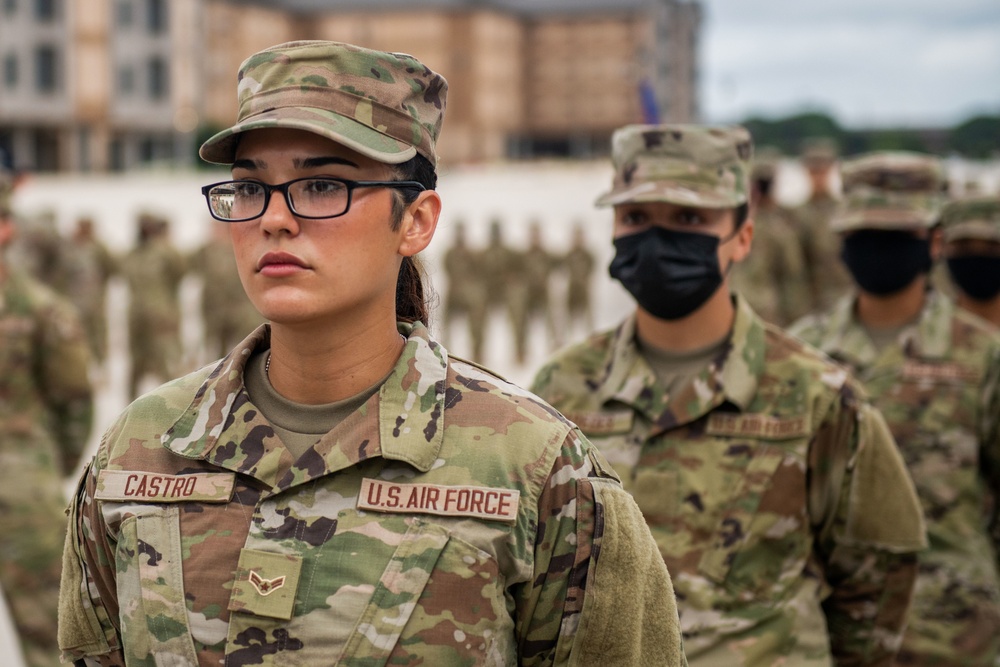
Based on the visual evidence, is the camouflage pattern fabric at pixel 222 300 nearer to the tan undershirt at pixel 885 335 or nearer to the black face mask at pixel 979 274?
the black face mask at pixel 979 274

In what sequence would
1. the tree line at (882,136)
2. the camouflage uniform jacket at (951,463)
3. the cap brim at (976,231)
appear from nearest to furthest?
the camouflage uniform jacket at (951,463) < the cap brim at (976,231) < the tree line at (882,136)

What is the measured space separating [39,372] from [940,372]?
132 inches

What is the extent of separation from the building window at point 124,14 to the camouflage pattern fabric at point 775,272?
49.9 m

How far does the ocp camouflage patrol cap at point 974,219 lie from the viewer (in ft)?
18.9

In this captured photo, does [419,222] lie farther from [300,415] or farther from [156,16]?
[156,16]

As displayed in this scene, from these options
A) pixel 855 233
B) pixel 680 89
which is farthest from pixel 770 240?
pixel 680 89

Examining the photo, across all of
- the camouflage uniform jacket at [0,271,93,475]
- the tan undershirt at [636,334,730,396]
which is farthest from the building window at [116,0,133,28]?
the tan undershirt at [636,334,730,396]

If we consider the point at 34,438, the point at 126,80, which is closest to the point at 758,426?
the point at 34,438

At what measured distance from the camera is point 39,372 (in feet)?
17.8

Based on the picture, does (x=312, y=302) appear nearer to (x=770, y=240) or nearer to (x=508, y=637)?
(x=508, y=637)

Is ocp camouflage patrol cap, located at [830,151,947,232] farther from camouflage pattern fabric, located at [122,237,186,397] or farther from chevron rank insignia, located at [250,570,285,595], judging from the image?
camouflage pattern fabric, located at [122,237,186,397]

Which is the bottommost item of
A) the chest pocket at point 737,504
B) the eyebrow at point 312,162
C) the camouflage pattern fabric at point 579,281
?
the camouflage pattern fabric at point 579,281

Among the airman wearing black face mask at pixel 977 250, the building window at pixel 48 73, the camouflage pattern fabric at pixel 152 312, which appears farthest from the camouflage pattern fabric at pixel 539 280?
the building window at pixel 48 73

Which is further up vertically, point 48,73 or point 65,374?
point 48,73
